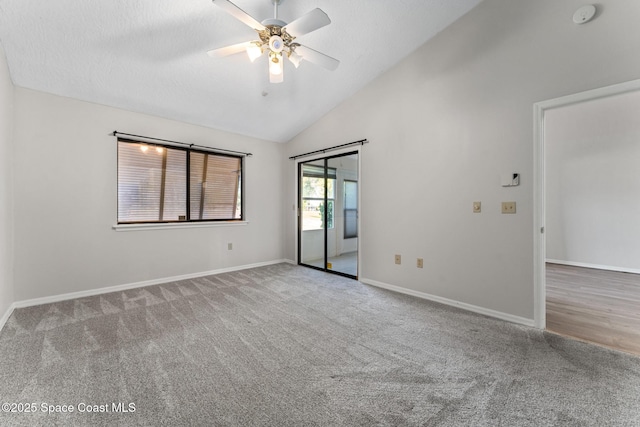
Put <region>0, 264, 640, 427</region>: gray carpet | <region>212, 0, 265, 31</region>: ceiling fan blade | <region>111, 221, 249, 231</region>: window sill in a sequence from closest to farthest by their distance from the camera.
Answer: <region>0, 264, 640, 427</region>: gray carpet
<region>212, 0, 265, 31</region>: ceiling fan blade
<region>111, 221, 249, 231</region>: window sill

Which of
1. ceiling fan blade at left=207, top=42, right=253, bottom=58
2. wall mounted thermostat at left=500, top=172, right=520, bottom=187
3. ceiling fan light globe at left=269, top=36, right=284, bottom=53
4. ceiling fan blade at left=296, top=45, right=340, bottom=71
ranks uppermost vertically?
ceiling fan blade at left=296, top=45, right=340, bottom=71

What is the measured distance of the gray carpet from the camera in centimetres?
143

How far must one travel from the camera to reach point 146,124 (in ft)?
12.3

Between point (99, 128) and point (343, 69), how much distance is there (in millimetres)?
3247

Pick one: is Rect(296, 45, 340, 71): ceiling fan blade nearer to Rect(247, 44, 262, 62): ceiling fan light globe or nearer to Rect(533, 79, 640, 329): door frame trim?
Rect(247, 44, 262, 62): ceiling fan light globe

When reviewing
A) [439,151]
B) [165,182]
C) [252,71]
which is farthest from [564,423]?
[165,182]

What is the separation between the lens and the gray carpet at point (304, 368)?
4.69 ft

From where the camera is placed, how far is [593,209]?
4.84 metres

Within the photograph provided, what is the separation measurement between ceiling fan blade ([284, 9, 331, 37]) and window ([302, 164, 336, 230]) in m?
2.57

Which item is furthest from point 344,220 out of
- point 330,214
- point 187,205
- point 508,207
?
point 187,205

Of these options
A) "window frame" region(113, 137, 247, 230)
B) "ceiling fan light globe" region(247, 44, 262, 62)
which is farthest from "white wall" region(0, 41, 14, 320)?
"ceiling fan light globe" region(247, 44, 262, 62)

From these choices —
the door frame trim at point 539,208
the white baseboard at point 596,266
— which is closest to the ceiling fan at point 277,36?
the door frame trim at point 539,208

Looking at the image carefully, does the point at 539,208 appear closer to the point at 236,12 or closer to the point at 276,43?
the point at 276,43

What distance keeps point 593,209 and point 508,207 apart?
3845 mm
